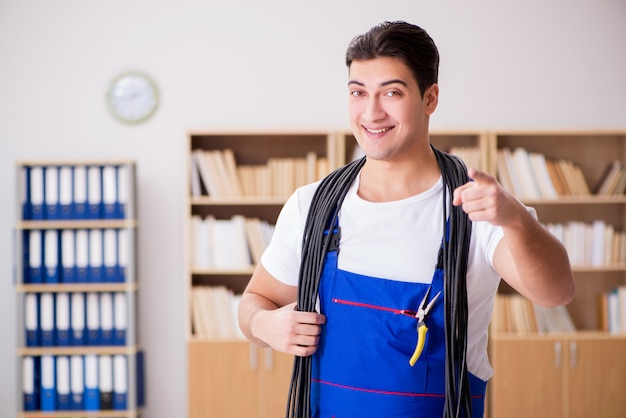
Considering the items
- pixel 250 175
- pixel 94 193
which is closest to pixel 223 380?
pixel 250 175

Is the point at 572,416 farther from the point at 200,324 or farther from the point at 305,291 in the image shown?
the point at 305,291

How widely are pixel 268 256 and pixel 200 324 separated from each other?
2748mm

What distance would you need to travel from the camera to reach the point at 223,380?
14.3 ft

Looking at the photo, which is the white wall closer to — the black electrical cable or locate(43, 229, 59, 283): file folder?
locate(43, 229, 59, 283): file folder

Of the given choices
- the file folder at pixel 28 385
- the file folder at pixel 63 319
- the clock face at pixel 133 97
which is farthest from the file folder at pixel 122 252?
the clock face at pixel 133 97

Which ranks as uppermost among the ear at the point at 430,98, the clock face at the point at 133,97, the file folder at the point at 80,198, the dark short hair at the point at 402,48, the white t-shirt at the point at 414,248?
the clock face at the point at 133,97

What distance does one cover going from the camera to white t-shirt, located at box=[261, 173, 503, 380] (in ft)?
5.12

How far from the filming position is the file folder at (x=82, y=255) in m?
4.34

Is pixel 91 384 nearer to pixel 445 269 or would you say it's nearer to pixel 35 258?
pixel 35 258

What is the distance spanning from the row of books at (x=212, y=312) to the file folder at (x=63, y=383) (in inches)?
29.4

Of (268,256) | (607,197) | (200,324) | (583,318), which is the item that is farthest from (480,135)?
(268,256)

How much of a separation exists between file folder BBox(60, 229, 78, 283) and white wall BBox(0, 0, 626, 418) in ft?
1.69

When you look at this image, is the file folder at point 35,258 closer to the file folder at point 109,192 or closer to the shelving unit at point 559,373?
the file folder at point 109,192

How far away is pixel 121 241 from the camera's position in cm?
435
